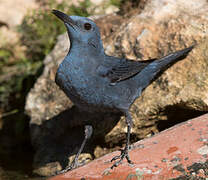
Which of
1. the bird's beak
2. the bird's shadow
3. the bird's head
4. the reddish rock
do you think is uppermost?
the bird's beak

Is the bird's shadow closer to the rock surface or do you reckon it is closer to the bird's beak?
the rock surface

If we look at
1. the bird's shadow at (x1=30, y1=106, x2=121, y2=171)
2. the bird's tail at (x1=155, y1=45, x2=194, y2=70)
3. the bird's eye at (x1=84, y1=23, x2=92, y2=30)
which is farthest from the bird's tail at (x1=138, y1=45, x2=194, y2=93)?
the bird's eye at (x1=84, y1=23, x2=92, y2=30)

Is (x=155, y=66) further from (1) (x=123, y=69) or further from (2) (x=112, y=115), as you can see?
(2) (x=112, y=115)

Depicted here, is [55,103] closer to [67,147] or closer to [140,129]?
[67,147]

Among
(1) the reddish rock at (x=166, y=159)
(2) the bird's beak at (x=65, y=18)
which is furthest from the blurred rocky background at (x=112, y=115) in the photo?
(2) the bird's beak at (x=65, y=18)

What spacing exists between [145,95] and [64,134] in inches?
60.7

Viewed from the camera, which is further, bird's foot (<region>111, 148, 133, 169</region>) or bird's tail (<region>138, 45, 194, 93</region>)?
Answer: bird's tail (<region>138, 45, 194, 93</region>)

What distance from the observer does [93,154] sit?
5.09 metres

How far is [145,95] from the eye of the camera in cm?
483

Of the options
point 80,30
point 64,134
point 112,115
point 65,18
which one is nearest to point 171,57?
point 112,115

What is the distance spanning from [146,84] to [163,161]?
4.91 ft

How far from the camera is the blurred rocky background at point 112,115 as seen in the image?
4645 millimetres

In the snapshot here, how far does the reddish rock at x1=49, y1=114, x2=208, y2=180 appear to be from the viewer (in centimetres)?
321

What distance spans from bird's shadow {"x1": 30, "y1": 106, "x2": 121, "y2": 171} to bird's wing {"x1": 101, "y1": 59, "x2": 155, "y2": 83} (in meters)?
0.87
